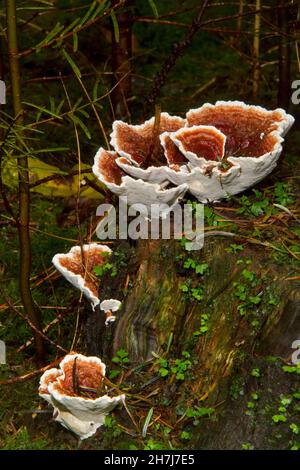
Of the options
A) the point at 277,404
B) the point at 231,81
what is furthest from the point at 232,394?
the point at 231,81

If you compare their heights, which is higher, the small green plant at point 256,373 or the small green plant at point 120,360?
the small green plant at point 256,373

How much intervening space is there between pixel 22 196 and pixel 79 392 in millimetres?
1177

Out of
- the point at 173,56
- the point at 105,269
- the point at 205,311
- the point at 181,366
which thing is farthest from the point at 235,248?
the point at 173,56

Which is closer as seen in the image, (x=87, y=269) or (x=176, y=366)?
(x=176, y=366)

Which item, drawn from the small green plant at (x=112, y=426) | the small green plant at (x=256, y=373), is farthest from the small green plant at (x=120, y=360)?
the small green plant at (x=256, y=373)

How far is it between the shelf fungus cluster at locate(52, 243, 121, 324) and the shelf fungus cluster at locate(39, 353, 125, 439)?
40cm

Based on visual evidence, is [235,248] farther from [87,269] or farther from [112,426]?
[112,426]

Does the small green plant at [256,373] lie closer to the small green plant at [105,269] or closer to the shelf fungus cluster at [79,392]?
the shelf fungus cluster at [79,392]

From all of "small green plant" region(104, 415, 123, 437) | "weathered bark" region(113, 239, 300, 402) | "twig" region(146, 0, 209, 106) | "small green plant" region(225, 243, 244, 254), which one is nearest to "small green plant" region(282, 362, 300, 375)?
"weathered bark" region(113, 239, 300, 402)

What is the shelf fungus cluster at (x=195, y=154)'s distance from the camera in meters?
3.87

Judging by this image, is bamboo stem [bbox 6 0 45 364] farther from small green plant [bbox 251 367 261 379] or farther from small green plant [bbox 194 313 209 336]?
small green plant [bbox 251 367 261 379]

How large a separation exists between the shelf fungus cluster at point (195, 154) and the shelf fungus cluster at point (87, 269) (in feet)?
1.94

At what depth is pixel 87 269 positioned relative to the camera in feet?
14.7
